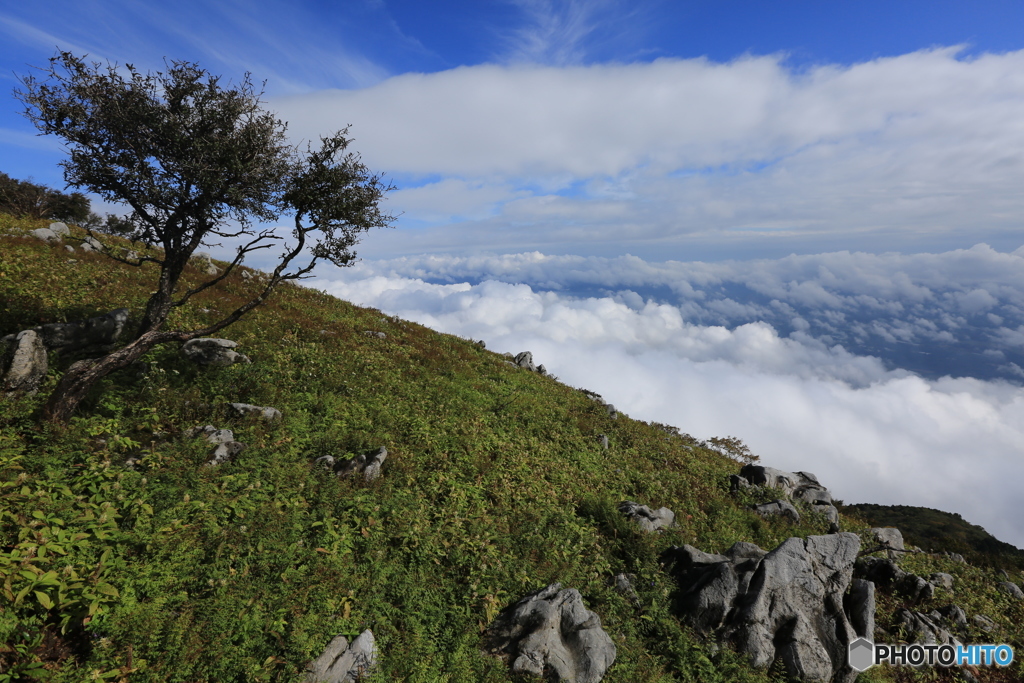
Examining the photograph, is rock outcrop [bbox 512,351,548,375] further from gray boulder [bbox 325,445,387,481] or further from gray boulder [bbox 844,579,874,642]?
gray boulder [bbox 844,579,874,642]

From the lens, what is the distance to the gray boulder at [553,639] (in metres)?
8.44

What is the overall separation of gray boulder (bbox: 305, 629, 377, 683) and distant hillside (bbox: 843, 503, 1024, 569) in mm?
26489

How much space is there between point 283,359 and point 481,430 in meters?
8.75

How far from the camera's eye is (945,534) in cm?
3841

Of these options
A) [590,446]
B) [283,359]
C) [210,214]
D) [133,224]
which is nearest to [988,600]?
[590,446]

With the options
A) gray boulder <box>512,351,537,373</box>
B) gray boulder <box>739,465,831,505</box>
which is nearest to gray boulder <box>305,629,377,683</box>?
gray boulder <box>739,465,831,505</box>

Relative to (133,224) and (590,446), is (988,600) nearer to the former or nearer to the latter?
(590,446)

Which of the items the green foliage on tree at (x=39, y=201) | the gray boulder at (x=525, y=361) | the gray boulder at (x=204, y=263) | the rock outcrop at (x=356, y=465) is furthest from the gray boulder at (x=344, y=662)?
the green foliage on tree at (x=39, y=201)

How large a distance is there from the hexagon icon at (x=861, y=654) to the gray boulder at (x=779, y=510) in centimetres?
691

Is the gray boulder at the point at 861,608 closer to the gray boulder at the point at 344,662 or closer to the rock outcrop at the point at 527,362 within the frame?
the gray boulder at the point at 344,662

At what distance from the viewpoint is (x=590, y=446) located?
19578mm

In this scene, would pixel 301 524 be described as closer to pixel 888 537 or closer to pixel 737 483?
Result: pixel 737 483

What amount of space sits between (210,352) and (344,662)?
12.9 metres

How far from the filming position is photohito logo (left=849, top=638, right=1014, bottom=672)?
10.3 m
